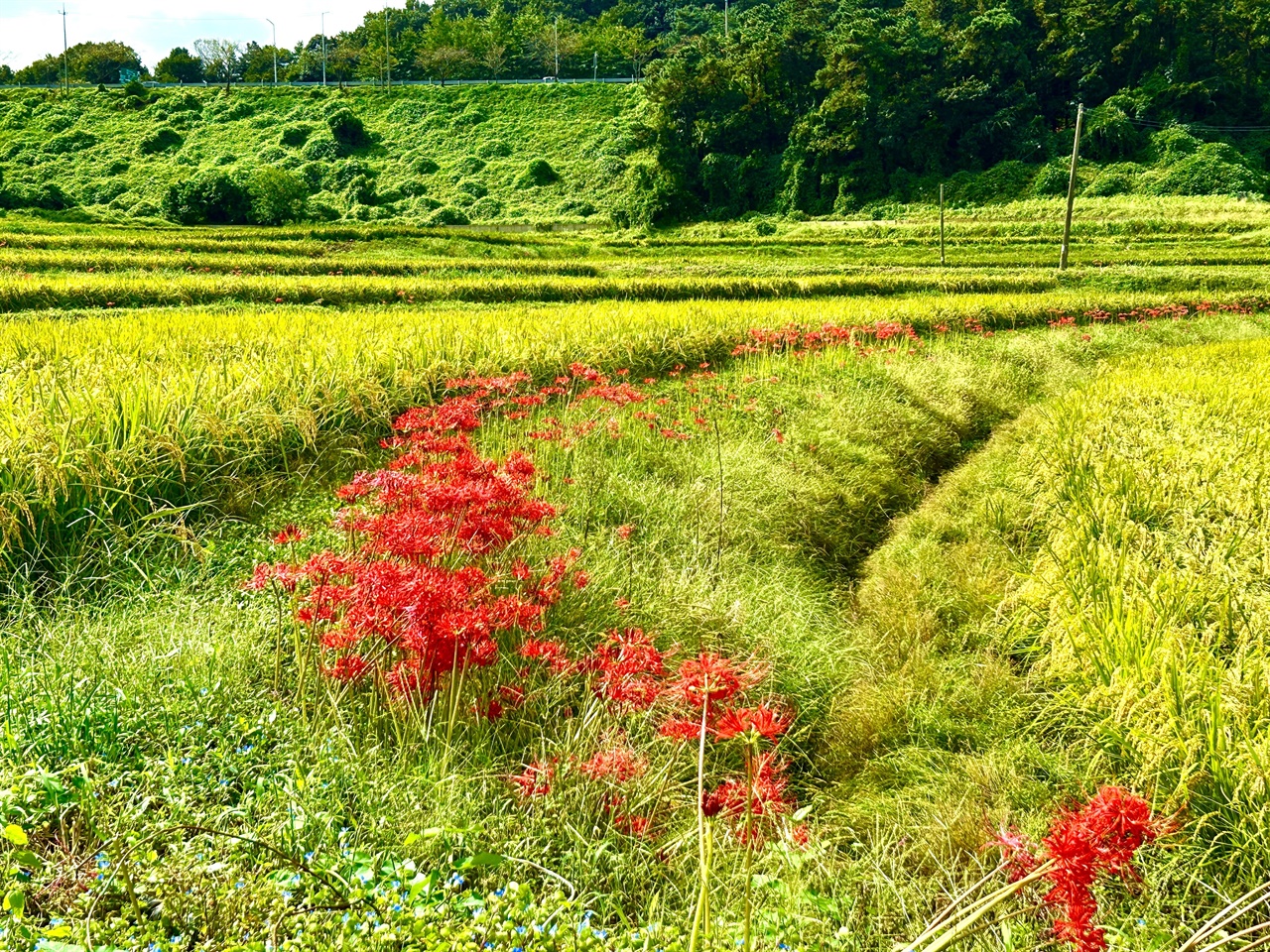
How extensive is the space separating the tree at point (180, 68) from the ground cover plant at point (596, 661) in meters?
86.3

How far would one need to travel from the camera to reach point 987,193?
4503cm

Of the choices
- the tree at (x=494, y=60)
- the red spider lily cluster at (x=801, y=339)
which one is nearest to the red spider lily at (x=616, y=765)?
the red spider lily cluster at (x=801, y=339)

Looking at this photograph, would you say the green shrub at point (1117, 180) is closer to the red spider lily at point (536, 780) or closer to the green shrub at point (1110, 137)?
the green shrub at point (1110, 137)

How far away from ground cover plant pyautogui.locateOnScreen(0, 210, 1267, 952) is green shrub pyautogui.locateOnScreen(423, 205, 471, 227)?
3716 cm

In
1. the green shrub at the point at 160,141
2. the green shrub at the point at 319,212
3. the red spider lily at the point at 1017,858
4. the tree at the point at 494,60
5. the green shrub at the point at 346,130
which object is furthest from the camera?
the tree at the point at 494,60

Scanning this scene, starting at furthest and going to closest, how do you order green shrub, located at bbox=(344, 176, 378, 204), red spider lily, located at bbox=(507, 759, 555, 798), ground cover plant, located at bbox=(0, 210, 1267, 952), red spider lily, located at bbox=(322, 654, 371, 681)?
green shrub, located at bbox=(344, 176, 378, 204) → red spider lily, located at bbox=(322, 654, 371, 681) → red spider lily, located at bbox=(507, 759, 555, 798) → ground cover plant, located at bbox=(0, 210, 1267, 952)

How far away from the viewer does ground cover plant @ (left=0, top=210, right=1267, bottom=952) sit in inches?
76.0

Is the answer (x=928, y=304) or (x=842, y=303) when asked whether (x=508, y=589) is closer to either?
(x=842, y=303)

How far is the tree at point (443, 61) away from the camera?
7294cm

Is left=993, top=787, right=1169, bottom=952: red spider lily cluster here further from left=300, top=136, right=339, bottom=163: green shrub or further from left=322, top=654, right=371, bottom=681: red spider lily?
left=300, top=136, right=339, bottom=163: green shrub

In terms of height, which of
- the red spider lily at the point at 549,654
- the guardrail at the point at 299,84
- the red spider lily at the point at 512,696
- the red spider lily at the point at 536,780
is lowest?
the red spider lily at the point at 536,780

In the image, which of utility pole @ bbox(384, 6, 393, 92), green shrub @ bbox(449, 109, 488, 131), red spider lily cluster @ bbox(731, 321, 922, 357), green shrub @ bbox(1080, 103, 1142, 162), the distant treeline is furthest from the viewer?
utility pole @ bbox(384, 6, 393, 92)

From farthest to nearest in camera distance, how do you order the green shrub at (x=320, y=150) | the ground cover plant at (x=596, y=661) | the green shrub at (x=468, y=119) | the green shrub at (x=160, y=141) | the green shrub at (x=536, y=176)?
the green shrub at (x=468, y=119) < the green shrub at (x=320, y=150) < the green shrub at (x=160, y=141) < the green shrub at (x=536, y=176) < the ground cover plant at (x=596, y=661)

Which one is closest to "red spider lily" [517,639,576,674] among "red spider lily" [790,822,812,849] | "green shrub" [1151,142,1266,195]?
"red spider lily" [790,822,812,849]
